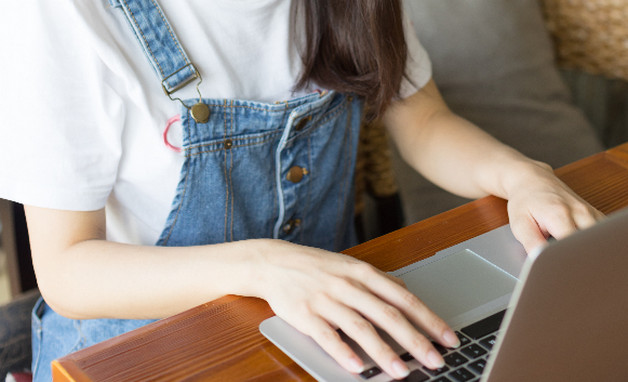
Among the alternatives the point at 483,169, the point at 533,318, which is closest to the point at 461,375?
the point at 533,318

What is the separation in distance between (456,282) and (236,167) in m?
0.29

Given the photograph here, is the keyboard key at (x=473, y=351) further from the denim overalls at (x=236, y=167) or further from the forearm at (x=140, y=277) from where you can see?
the denim overalls at (x=236, y=167)

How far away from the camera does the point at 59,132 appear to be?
60 centimetres

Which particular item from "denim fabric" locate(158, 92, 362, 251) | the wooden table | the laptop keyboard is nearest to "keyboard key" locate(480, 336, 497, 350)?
the laptop keyboard

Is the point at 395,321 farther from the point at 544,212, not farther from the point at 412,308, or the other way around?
the point at 544,212

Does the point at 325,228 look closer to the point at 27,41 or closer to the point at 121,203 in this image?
the point at 121,203

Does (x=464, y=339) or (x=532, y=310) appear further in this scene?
(x=464, y=339)

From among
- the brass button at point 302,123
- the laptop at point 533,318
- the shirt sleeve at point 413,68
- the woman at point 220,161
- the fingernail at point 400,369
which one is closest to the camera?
the laptop at point 533,318

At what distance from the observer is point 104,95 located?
619 mm

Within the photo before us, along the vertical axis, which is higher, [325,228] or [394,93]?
[394,93]

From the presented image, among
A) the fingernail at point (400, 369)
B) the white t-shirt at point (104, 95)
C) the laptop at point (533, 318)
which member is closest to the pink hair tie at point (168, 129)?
the white t-shirt at point (104, 95)

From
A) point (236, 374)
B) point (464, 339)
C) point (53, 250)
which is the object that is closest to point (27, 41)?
point (53, 250)

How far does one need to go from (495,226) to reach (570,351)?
281 mm

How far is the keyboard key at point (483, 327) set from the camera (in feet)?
1.63
